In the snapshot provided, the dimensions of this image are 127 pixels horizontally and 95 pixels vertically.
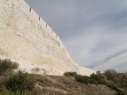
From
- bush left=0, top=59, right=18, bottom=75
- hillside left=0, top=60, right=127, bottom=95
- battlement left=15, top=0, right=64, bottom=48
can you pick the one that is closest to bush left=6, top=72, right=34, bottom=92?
hillside left=0, top=60, right=127, bottom=95

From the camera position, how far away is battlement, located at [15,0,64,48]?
34.8 metres

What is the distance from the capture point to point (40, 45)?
36812 millimetres

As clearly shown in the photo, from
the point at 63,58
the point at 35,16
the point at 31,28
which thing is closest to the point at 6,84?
the point at 31,28

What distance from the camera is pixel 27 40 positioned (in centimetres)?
3384

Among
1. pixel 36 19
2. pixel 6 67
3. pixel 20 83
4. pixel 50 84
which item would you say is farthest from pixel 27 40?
pixel 20 83

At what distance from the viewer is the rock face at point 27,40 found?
3006 centimetres

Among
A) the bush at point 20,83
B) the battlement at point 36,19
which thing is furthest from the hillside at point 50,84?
the battlement at point 36,19

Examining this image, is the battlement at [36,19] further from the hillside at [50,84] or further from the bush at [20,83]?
the bush at [20,83]

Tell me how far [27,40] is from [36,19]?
453 centimetres

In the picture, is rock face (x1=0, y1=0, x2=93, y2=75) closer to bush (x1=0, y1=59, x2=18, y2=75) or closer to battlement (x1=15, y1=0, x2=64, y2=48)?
battlement (x1=15, y1=0, x2=64, y2=48)

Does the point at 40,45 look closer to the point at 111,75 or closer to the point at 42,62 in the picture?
the point at 42,62

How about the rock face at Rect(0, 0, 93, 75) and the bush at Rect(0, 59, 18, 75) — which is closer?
the bush at Rect(0, 59, 18, 75)

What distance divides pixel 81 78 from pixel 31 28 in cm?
1342

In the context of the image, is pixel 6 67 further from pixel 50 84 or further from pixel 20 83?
pixel 20 83
